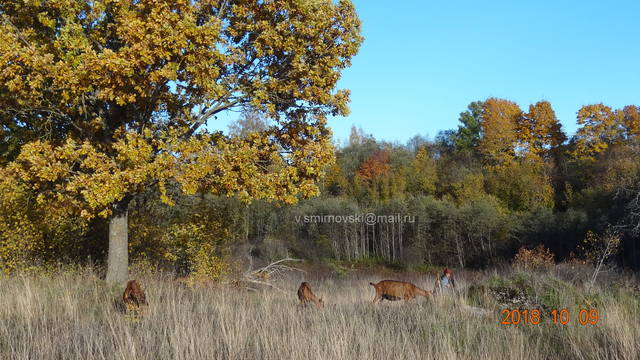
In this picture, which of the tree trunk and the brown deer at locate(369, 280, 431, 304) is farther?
the tree trunk

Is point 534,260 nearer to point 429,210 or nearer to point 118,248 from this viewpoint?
point 118,248

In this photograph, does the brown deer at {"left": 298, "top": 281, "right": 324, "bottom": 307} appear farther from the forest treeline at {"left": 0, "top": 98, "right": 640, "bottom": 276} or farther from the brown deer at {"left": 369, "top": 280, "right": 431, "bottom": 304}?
the forest treeline at {"left": 0, "top": 98, "right": 640, "bottom": 276}

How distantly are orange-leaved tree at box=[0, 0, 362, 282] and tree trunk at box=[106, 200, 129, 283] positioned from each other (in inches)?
1.0

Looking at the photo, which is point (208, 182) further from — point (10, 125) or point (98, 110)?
point (10, 125)

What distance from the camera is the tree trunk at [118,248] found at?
10094mm

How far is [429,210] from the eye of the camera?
4856 cm

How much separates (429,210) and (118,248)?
134 feet

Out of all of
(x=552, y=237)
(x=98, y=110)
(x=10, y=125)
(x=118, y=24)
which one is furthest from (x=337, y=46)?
(x=552, y=237)

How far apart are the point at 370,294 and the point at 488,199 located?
38874mm
